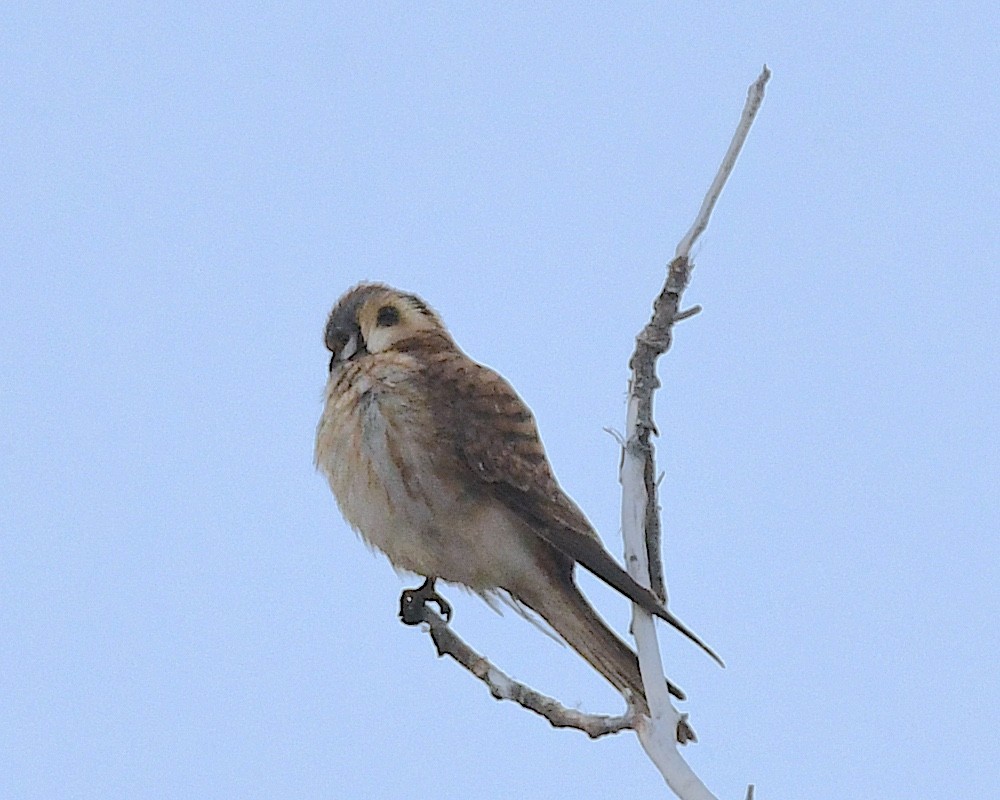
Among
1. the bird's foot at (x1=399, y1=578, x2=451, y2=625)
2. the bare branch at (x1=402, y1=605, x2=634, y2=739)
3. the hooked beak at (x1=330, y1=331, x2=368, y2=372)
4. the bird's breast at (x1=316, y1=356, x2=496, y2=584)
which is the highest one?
the hooked beak at (x1=330, y1=331, x2=368, y2=372)

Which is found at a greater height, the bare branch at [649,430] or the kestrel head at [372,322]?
the kestrel head at [372,322]

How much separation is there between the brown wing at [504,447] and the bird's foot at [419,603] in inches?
13.4

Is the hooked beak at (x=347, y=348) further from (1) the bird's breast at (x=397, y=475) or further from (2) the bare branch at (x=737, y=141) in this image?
(2) the bare branch at (x=737, y=141)

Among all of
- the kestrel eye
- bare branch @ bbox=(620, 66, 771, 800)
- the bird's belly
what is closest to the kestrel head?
the kestrel eye

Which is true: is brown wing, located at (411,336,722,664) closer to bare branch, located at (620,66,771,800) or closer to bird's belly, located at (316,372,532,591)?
bird's belly, located at (316,372,532,591)

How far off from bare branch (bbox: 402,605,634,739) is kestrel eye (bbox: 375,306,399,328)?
3.47ft

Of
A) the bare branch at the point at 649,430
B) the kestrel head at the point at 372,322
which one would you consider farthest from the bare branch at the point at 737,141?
the kestrel head at the point at 372,322

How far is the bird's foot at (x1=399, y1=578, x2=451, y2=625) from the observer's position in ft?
12.8

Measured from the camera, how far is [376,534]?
163 inches

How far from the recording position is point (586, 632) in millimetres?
3926

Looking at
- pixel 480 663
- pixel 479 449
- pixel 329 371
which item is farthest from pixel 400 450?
pixel 480 663

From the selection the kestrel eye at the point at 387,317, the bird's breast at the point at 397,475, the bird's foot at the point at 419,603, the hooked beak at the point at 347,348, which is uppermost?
the kestrel eye at the point at 387,317

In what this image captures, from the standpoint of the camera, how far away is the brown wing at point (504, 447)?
3881mm

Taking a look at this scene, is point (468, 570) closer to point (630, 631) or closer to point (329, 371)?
point (329, 371)
